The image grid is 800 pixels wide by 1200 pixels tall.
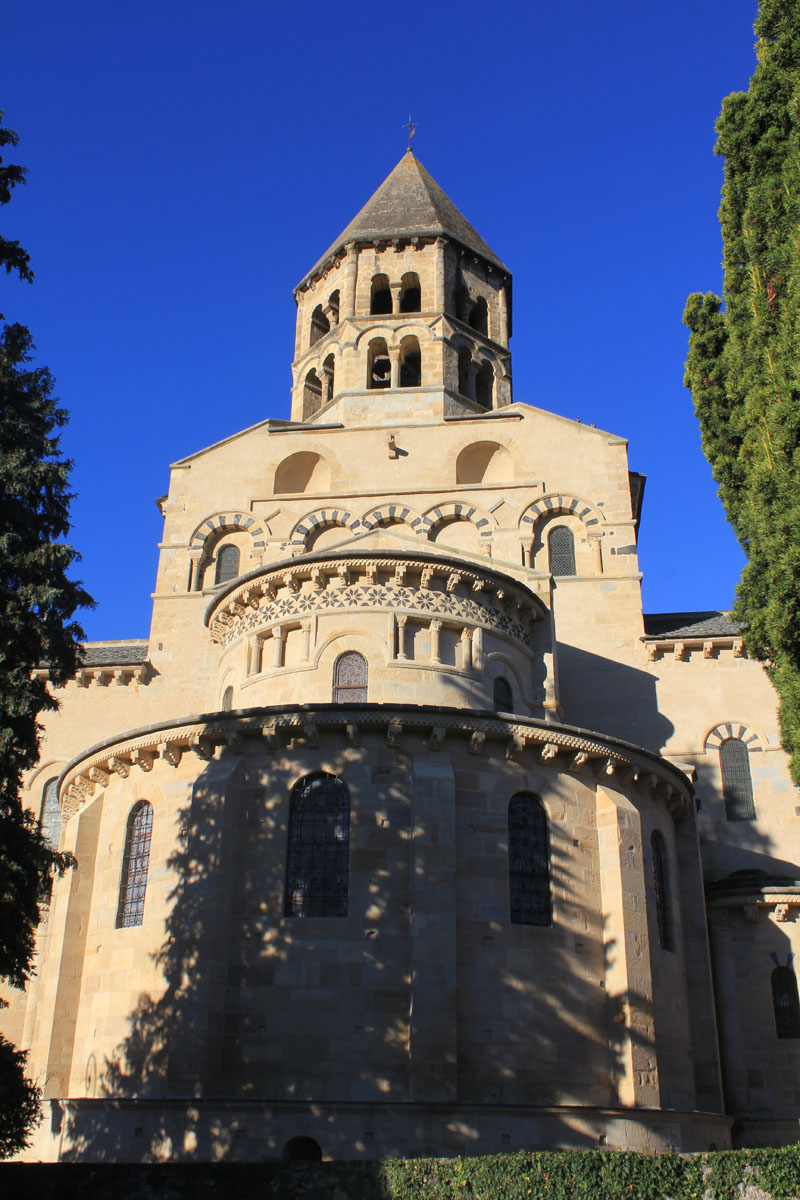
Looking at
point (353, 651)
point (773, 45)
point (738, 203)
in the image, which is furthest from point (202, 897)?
point (773, 45)

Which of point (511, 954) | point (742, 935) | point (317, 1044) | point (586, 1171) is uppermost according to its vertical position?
point (742, 935)

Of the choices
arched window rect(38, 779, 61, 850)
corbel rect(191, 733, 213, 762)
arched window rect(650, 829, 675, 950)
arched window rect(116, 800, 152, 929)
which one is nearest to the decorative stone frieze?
corbel rect(191, 733, 213, 762)

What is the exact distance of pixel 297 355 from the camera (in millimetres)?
39219

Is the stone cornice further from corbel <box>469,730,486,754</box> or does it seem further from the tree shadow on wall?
the tree shadow on wall

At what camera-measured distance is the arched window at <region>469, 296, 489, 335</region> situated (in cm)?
3859

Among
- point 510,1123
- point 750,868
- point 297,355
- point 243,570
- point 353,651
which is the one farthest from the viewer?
point 297,355

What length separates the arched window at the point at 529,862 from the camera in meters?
18.2

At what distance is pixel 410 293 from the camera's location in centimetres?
3831

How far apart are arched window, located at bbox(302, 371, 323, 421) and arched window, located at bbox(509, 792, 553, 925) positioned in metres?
22.1

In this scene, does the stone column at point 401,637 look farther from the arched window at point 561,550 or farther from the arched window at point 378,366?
the arched window at point 378,366

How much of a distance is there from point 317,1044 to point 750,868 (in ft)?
45.1

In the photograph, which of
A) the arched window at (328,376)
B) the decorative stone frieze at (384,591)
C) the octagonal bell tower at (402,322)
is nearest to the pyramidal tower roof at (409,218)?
the octagonal bell tower at (402,322)

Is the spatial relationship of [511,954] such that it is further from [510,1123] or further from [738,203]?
[738,203]

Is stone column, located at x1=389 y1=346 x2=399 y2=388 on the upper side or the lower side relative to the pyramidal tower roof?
lower
